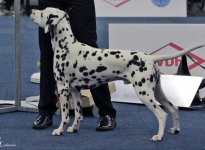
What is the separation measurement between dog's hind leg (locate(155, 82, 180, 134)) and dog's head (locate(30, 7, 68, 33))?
2.82ft

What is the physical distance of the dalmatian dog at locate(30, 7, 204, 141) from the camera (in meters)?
4.02

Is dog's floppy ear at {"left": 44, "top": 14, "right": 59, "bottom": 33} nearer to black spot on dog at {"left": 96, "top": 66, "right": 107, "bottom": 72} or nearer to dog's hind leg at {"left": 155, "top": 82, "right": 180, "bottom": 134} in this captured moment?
black spot on dog at {"left": 96, "top": 66, "right": 107, "bottom": 72}

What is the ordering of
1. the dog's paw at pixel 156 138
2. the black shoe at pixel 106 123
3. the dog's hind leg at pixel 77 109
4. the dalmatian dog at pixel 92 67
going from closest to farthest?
1. the dalmatian dog at pixel 92 67
2. the dog's paw at pixel 156 138
3. the dog's hind leg at pixel 77 109
4. the black shoe at pixel 106 123

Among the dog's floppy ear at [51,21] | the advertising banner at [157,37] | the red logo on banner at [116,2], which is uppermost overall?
the red logo on banner at [116,2]

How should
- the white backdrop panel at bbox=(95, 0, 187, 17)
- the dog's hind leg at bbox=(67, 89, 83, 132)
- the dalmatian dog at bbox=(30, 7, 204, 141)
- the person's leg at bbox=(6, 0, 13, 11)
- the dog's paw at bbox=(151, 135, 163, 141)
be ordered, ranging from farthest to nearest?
the person's leg at bbox=(6, 0, 13, 11)
the white backdrop panel at bbox=(95, 0, 187, 17)
the dog's hind leg at bbox=(67, 89, 83, 132)
the dog's paw at bbox=(151, 135, 163, 141)
the dalmatian dog at bbox=(30, 7, 204, 141)

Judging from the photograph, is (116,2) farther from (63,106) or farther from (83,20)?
(63,106)

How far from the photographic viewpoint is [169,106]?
14.1 feet

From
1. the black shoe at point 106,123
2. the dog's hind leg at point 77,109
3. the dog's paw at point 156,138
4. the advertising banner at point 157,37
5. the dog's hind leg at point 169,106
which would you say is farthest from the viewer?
the advertising banner at point 157,37

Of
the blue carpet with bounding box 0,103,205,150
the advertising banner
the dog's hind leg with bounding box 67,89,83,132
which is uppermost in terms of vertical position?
the advertising banner

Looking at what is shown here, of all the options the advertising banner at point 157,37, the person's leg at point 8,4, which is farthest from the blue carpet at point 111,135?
the person's leg at point 8,4

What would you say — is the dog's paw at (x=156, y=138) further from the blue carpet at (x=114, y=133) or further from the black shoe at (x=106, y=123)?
the black shoe at (x=106, y=123)

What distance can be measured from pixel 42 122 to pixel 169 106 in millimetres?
1008

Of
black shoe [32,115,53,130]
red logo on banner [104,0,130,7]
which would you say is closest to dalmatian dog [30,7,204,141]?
black shoe [32,115,53,130]

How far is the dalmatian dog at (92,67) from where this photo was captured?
13.2ft
